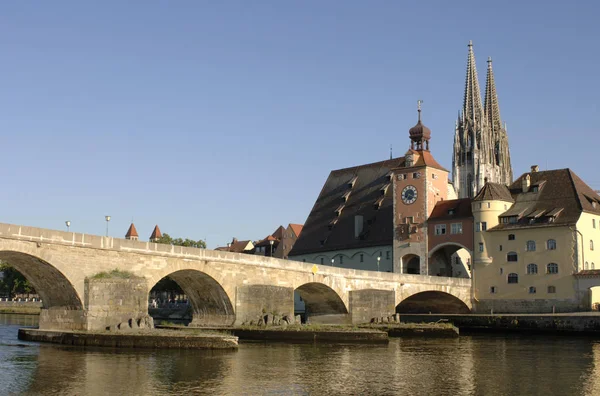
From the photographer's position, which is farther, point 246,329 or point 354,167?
point 354,167

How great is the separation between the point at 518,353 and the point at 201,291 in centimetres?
2388

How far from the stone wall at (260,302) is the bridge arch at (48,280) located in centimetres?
1384

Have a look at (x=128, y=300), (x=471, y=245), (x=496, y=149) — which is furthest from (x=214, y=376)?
(x=496, y=149)

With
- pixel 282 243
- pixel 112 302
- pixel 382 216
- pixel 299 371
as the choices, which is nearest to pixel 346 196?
pixel 382 216

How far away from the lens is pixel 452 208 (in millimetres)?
83938

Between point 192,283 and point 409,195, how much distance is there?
126 ft

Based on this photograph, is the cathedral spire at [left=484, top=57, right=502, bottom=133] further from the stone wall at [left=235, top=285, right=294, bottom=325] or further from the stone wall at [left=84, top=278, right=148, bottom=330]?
the stone wall at [left=84, top=278, right=148, bottom=330]

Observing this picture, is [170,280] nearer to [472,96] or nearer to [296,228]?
[296,228]

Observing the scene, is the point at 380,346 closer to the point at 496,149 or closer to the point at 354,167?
the point at 354,167

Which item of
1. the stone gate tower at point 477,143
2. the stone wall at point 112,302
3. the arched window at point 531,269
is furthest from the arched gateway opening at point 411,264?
the stone gate tower at point 477,143

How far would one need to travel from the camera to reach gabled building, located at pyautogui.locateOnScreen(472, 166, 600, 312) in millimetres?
73500

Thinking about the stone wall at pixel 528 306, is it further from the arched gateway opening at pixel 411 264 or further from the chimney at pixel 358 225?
the chimney at pixel 358 225

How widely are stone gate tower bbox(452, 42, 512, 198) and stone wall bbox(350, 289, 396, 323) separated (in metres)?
83.6

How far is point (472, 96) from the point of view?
156m
